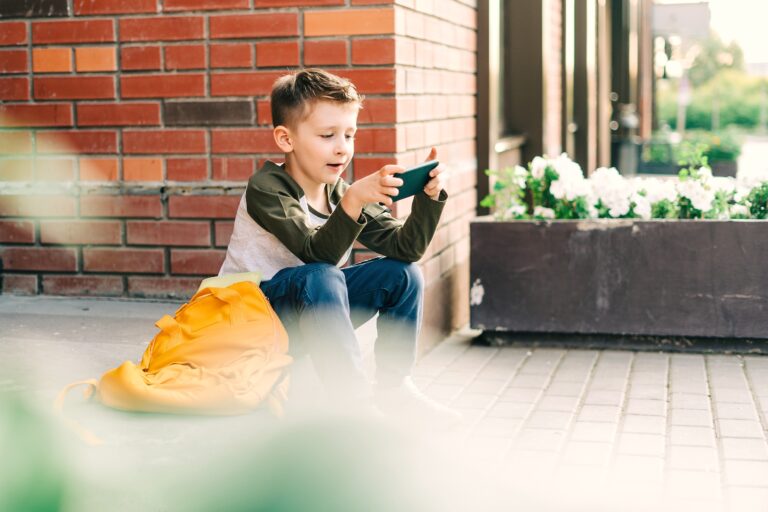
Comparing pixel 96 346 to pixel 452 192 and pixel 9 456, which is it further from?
pixel 452 192

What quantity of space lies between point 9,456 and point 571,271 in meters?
2.93

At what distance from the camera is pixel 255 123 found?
14.4ft

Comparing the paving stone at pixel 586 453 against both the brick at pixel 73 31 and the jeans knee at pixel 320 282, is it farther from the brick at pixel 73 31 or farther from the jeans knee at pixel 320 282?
the brick at pixel 73 31

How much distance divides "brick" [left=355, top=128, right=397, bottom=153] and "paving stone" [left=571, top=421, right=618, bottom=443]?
1.32 m

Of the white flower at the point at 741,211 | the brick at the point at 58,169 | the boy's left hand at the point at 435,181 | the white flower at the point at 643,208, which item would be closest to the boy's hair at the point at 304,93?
the boy's left hand at the point at 435,181

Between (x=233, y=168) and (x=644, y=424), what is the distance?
1926mm

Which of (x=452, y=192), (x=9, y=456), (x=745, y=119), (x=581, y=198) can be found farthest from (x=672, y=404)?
(x=745, y=119)

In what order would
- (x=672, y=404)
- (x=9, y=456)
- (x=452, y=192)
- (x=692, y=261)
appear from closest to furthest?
(x=9, y=456)
(x=672, y=404)
(x=692, y=261)
(x=452, y=192)

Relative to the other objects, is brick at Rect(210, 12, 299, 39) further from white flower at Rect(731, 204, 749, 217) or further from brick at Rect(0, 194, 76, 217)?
white flower at Rect(731, 204, 749, 217)

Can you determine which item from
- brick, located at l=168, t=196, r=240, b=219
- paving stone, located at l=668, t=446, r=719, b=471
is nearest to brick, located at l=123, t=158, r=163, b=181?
brick, located at l=168, t=196, r=240, b=219

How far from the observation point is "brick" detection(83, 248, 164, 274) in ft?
14.9

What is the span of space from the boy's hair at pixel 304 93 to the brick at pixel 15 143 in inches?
64.9

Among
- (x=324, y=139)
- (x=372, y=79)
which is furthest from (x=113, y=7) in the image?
(x=324, y=139)

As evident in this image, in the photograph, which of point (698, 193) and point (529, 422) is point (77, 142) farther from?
point (698, 193)
